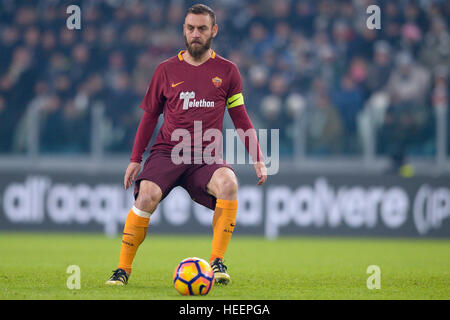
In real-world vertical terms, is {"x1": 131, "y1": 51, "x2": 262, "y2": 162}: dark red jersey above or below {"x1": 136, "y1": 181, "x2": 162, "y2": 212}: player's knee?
above

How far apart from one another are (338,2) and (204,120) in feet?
33.0

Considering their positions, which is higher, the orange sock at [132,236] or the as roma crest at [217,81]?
the as roma crest at [217,81]

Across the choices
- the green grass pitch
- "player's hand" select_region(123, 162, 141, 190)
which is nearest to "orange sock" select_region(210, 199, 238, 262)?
the green grass pitch

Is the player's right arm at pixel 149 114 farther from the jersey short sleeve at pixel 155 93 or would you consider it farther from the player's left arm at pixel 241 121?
the player's left arm at pixel 241 121

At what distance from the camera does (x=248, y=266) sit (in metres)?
8.70

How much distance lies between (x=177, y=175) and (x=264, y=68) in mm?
8449

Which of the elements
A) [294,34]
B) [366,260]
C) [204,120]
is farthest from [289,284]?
[294,34]

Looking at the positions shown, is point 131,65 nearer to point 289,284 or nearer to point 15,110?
point 15,110

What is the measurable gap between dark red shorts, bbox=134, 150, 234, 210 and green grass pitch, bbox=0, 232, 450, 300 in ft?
2.57

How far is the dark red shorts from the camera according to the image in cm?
660

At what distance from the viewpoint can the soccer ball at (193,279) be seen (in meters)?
5.83

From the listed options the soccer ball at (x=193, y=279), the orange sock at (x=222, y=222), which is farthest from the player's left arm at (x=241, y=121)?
the soccer ball at (x=193, y=279)

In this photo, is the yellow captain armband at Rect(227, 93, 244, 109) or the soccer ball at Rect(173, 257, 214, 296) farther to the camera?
the yellow captain armband at Rect(227, 93, 244, 109)

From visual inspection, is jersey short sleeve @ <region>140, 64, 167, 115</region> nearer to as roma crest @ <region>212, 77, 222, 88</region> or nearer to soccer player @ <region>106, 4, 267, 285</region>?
soccer player @ <region>106, 4, 267, 285</region>
